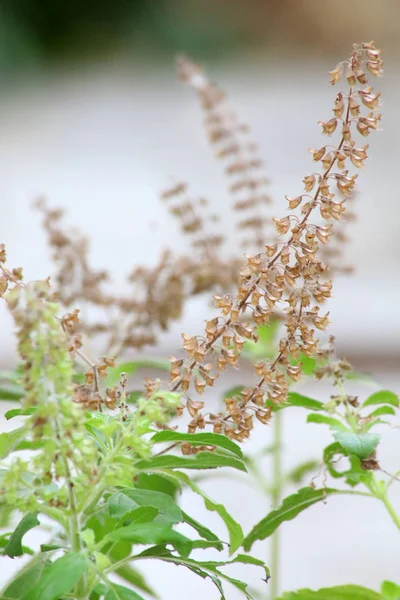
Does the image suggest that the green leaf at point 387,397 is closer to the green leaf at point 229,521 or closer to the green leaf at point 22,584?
the green leaf at point 229,521

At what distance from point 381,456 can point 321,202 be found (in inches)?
42.9

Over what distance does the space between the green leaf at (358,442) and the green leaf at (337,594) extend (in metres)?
0.10

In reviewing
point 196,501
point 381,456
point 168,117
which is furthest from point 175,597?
point 168,117

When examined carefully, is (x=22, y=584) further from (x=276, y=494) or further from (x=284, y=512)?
(x=276, y=494)

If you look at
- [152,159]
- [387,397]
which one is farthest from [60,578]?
[152,159]

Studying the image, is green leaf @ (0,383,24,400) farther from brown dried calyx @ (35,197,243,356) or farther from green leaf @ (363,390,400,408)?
green leaf @ (363,390,400,408)

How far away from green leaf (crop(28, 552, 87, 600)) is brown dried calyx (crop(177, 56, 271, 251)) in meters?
0.44

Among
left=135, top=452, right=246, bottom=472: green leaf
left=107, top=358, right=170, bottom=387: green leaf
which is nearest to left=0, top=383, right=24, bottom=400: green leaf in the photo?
left=107, top=358, right=170, bottom=387: green leaf

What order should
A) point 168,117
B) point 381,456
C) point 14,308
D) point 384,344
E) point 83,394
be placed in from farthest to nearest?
point 168,117, point 384,344, point 381,456, point 83,394, point 14,308

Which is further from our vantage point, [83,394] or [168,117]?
[168,117]

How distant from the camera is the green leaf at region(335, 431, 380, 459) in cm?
45

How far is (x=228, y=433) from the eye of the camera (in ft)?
1.42

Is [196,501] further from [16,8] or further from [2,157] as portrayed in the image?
[16,8]

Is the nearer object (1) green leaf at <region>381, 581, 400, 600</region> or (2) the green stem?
(1) green leaf at <region>381, 581, 400, 600</region>
